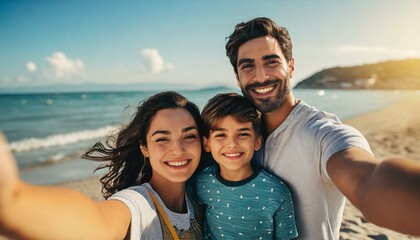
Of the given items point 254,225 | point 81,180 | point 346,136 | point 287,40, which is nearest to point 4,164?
point 346,136

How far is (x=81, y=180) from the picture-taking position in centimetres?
943

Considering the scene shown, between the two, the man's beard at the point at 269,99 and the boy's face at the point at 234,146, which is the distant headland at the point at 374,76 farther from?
the boy's face at the point at 234,146

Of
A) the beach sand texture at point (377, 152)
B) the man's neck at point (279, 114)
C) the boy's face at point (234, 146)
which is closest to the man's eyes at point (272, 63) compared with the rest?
the man's neck at point (279, 114)

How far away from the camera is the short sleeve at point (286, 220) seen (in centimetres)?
268

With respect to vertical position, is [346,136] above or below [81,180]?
A: above

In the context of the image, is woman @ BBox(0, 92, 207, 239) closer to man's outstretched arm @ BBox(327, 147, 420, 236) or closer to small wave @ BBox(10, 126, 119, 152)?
man's outstretched arm @ BBox(327, 147, 420, 236)

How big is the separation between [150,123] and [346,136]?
1624 mm

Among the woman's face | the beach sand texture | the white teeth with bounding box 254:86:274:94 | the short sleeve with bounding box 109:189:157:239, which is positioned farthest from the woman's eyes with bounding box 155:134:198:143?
the beach sand texture

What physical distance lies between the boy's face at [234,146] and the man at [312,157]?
0.59ft

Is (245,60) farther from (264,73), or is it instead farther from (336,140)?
(336,140)

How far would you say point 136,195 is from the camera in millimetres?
2238

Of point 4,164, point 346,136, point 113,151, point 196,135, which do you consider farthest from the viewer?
point 113,151

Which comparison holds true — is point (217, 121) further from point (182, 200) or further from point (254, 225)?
point (254, 225)

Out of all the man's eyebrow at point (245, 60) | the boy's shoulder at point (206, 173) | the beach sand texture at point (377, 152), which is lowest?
the beach sand texture at point (377, 152)
